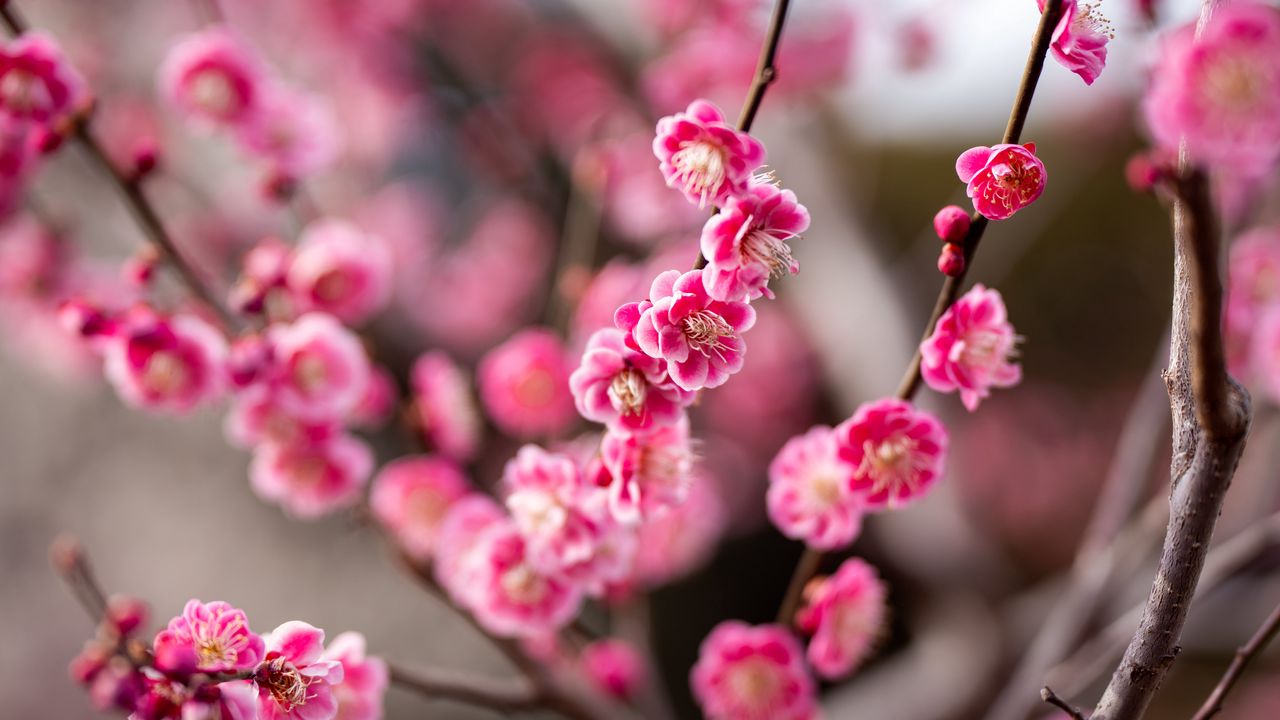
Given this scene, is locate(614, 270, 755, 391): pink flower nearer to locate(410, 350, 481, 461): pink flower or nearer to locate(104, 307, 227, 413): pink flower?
locate(104, 307, 227, 413): pink flower

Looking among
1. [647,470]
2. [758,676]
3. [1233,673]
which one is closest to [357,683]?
[647,470]

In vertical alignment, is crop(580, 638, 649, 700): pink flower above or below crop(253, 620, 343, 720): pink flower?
below

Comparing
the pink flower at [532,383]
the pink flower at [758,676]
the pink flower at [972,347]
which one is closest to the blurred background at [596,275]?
the pink flower at [532,383]

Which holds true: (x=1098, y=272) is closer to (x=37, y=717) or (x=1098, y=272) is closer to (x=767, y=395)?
(x=767, y=395)

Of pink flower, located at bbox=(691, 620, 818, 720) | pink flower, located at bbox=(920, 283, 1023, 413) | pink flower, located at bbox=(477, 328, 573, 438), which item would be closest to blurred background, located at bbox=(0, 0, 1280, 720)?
pink flower, located at bbox=(477, 328, 573, 438)

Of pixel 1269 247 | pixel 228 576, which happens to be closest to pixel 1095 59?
pixel 1269 247

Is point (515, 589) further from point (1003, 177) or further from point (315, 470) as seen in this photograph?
point (1003, 177)
